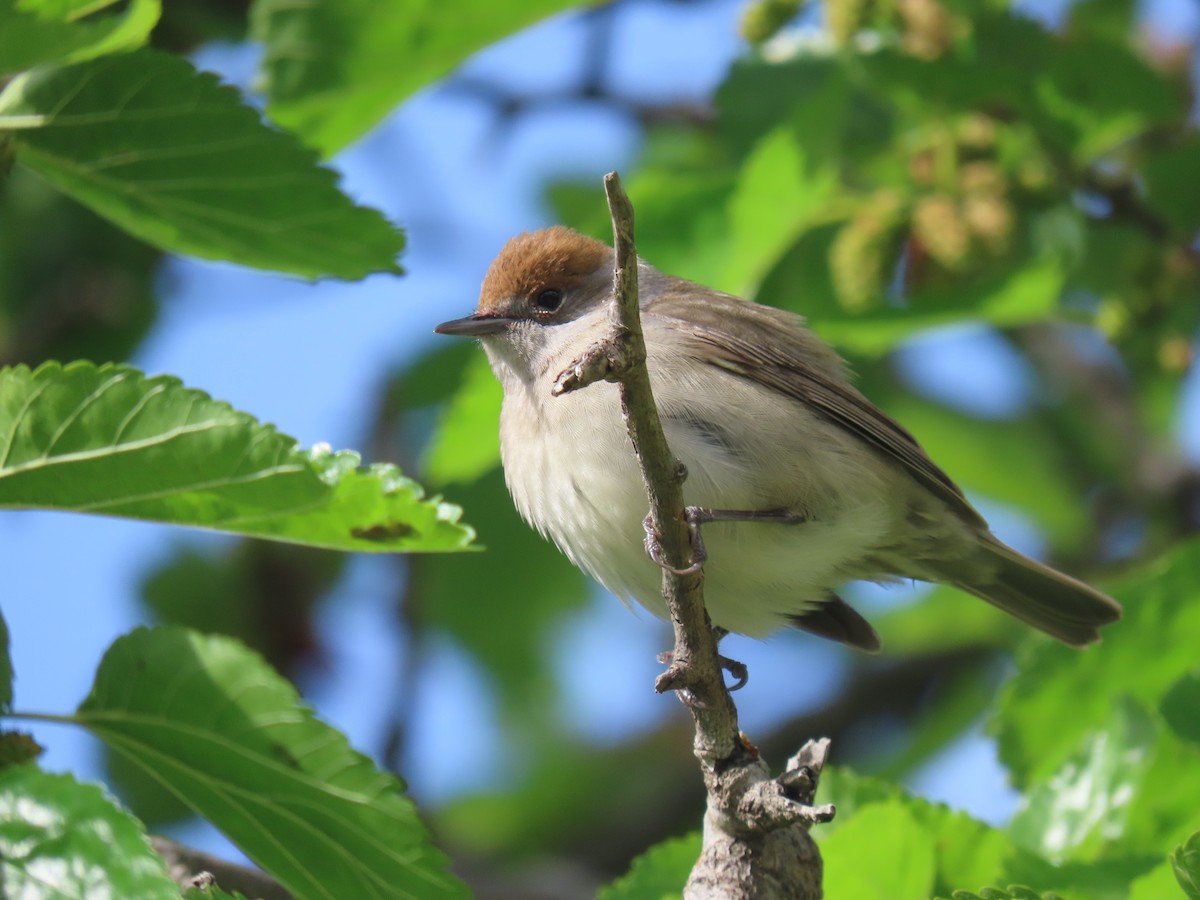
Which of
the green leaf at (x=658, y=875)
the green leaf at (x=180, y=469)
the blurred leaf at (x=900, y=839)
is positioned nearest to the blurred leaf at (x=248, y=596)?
the green leaf at (x=658, y=875)

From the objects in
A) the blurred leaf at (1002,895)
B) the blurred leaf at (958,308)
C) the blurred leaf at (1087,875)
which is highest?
the blurred leaf at (958,308)

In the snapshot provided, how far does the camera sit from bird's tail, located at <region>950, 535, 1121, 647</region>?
4750 millimetres

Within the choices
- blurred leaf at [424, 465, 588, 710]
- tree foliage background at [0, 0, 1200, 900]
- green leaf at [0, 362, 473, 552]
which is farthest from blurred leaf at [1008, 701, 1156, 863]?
blurred leaf at [424, 465, 588, 710]

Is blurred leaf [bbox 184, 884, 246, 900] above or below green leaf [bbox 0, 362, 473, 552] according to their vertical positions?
below

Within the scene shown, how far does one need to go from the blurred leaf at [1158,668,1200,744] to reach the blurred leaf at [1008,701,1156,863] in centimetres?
20

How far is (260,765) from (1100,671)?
2.48m

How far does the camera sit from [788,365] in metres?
4.45

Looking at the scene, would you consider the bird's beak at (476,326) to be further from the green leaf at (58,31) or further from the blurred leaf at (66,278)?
the blurred leaf at (66,278)

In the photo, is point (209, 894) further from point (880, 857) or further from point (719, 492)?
point (719, 492)

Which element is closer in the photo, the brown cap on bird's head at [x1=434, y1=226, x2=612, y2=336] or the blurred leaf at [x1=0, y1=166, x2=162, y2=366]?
the brown cap on bird's head at [x1=434, y1=226, x2=612, y2=336]

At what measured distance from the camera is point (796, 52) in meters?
4.94

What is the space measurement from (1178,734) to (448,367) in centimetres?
413

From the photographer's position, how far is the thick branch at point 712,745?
2.62 m

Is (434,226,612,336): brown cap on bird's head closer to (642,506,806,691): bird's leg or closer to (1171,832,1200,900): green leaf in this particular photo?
(642,506,806,691): bird's leg
